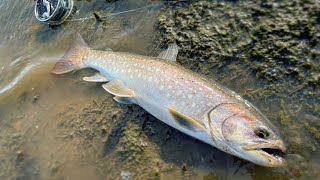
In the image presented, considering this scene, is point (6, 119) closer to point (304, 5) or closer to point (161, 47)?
point (161, 47)

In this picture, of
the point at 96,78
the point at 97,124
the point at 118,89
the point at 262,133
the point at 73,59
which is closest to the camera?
the point at 262,133

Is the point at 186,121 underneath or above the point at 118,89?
underneath

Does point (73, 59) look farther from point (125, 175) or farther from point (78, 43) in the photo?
point (125, 175)

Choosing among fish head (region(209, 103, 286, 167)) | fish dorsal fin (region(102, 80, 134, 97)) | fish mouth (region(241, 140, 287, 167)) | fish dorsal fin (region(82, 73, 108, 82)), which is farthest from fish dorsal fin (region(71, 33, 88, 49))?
fish mouth (region(241, 140, 287, 167))

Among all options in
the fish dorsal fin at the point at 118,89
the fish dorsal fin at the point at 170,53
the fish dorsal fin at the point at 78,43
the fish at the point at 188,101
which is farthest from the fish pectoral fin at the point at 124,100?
the fish dorsal fin at the point at 78,43

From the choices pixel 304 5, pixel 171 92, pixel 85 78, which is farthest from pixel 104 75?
pixel 304 5

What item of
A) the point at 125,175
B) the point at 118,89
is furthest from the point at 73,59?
the point at 125,175

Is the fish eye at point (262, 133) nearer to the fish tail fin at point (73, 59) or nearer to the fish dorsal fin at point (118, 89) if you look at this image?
the fish dorsal fin at point (118, 89)
